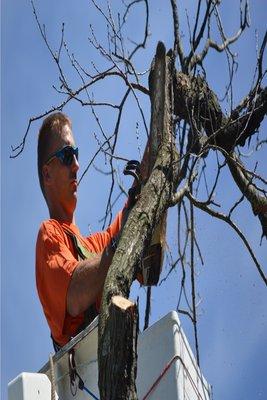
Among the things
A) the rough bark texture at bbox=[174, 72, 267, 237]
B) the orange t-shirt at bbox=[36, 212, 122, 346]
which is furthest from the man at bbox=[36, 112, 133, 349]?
the rough bark texture at bbox=[174, 72, 267, 237]

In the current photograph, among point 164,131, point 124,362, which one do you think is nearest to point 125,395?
point 124,362

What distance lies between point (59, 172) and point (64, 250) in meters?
0.71

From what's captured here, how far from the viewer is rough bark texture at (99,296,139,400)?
9.90ft

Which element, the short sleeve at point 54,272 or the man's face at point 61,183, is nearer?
the short sleeve at point 54,272

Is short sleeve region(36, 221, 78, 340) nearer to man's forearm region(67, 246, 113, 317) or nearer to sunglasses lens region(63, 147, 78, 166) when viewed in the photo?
man's forearm region(67, 246, 113, 317)

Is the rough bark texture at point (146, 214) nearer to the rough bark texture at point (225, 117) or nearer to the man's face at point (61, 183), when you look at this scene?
the rough bark texture at point (225, 117)

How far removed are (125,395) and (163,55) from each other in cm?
233

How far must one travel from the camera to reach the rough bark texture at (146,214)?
313 cm

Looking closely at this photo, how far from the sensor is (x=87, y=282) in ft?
13.3

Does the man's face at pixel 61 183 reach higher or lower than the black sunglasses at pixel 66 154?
lower

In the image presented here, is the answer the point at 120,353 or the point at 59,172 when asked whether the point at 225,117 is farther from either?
the point at 120,353

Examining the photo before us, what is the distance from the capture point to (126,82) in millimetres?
4828

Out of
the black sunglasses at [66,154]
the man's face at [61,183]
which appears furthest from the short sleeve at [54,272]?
the black sunglasses at [66,154]

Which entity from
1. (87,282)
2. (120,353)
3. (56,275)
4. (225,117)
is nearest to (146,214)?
(87,282)
